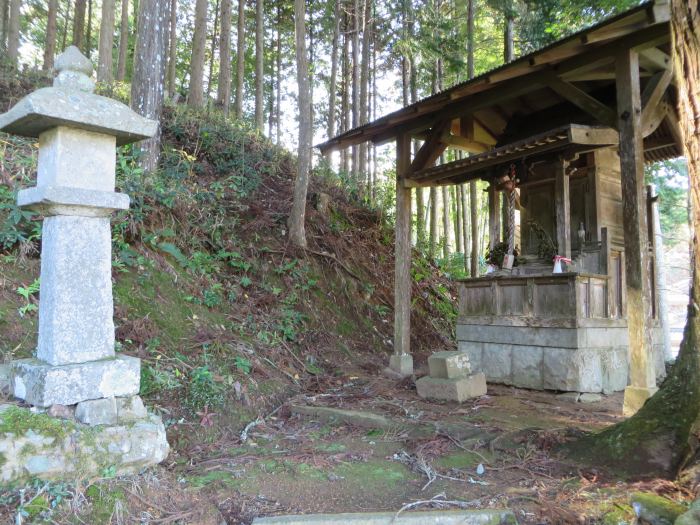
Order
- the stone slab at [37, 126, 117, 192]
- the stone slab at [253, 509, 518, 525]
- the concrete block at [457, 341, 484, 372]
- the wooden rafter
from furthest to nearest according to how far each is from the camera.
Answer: the wooden rafter, the concrete block at [457, 341, 484, 372], the stone slab at [37, 126, 117, 192], the stone slab at [253, 509, 518, 525]

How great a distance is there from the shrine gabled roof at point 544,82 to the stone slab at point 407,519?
5.57 metres

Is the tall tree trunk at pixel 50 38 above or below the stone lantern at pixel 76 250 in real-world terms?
above

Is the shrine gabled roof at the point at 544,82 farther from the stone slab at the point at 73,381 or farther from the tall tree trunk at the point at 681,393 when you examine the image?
the stone slab at the point at 73,381

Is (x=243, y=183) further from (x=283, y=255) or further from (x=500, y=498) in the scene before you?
(x=500, y=498)

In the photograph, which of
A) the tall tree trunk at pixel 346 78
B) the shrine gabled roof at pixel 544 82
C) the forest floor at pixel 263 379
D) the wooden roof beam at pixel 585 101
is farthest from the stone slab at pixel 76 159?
the tall tree trunk at pixel 346 78

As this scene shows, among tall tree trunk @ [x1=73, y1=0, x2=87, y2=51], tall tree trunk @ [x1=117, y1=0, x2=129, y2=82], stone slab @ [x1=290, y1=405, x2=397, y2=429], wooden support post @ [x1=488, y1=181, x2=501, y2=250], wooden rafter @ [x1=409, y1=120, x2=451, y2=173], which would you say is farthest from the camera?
tall tree trunk @ [x1=117, y1=0, x2=129, y2=82]

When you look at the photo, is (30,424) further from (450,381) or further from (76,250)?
(450,381)

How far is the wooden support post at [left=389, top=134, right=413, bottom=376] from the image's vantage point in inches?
357

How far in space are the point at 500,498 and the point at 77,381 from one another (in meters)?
3.47

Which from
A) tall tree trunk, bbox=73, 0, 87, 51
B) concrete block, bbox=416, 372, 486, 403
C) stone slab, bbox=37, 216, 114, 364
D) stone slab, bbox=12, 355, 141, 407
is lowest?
concrete block, bbox=416, 372, 486, 403

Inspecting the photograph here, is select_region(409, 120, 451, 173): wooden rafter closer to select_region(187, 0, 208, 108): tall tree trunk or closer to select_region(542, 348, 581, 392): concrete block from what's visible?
select_region(542, 348, 581, 392): concrete block

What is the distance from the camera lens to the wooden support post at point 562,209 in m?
8.61

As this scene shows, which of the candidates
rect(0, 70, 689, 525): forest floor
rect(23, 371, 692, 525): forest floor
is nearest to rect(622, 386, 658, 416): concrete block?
rect(23, 371, 692, 525): forest floor

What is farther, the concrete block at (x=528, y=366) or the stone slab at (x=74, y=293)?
the concrete block at (x=528, y=366)
